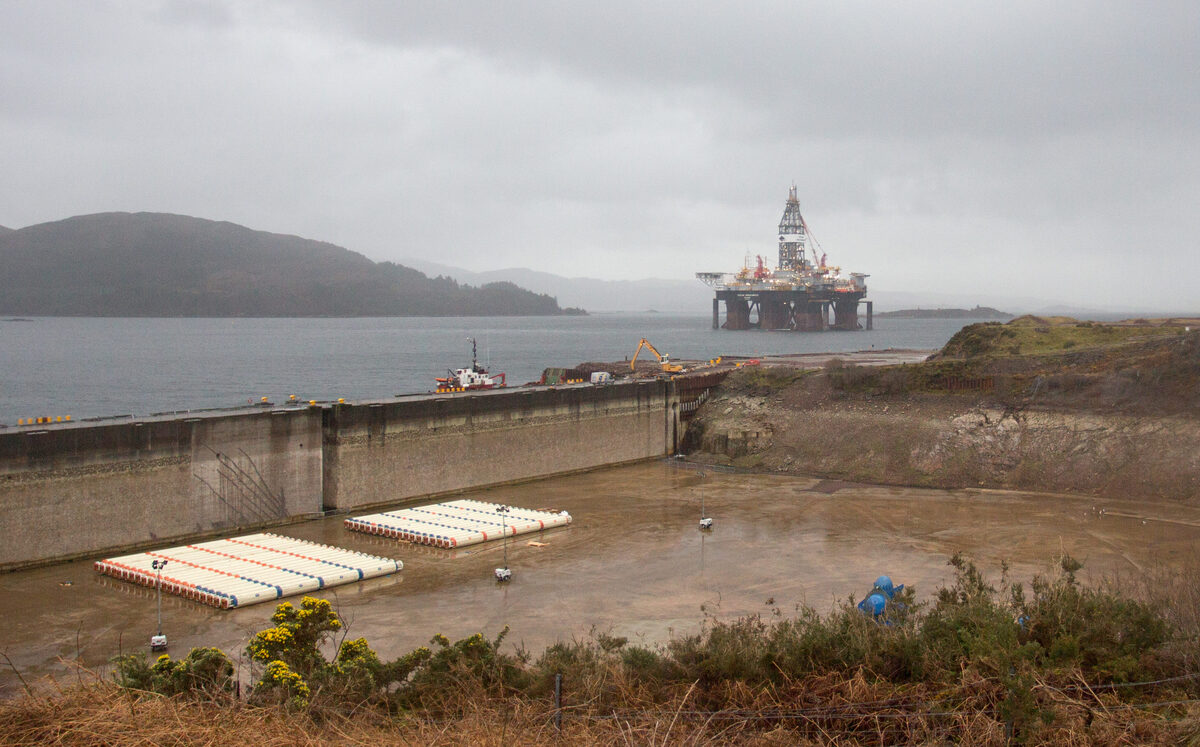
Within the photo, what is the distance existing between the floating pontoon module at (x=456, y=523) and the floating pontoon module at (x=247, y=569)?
281cm

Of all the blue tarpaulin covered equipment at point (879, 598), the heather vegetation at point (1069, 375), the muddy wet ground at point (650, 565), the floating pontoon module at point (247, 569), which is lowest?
the muddy wet ground at point (650, 565)

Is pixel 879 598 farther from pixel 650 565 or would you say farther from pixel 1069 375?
pixel 1069 375

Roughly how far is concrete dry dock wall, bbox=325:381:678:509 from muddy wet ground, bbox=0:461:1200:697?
215cm

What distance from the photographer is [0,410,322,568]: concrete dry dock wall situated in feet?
105

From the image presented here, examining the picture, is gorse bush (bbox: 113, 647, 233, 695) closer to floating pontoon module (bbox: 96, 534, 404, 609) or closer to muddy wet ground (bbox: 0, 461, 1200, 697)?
muddy wet ground (bbox: 0, 461, 1200, 697)

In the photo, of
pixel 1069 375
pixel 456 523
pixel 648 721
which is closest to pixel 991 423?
pixel 1069 375

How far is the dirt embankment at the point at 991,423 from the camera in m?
46.9

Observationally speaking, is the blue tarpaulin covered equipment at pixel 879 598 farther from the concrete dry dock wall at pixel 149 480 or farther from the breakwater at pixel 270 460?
the concrete dry dock wall at pixel 149 480

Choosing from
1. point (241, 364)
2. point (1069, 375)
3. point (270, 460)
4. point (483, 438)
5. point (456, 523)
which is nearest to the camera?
point (456, 523)

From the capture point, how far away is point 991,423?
51.9 meters

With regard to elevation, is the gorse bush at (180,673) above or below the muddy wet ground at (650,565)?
above

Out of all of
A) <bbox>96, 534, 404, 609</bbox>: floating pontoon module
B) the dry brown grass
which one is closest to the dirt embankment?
<bbox>96, 534, 404, 609</bbox>: floating pontoon module

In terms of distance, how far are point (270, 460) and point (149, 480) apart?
5058 mm

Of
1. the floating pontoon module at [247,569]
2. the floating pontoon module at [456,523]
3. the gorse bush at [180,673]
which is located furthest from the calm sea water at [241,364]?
the gorse bush at [180,673]
